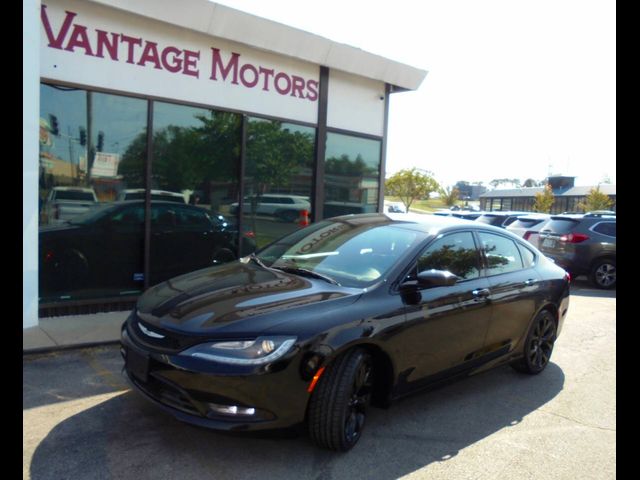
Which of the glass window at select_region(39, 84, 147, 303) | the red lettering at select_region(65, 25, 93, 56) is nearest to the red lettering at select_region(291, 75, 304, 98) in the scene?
the glass window at select_region(39, 84, 147, 303)

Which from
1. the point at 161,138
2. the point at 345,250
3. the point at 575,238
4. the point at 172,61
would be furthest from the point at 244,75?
the point at 575,238

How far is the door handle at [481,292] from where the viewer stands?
432 cm

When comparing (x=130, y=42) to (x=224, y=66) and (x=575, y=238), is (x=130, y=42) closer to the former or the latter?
(x=224, y=66)

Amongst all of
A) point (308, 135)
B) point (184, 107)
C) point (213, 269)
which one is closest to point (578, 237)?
point (308, 135)

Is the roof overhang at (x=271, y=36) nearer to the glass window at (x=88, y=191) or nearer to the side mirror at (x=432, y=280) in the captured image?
the glass window at (x=88, y=191)

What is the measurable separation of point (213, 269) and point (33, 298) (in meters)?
2.61

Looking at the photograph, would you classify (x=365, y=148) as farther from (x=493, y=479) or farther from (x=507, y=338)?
(x=493, y=479)

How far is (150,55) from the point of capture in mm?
6828

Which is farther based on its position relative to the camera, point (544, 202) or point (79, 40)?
point (544, 202)

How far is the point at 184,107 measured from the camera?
7.26 metres

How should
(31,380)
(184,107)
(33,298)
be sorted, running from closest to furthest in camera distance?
1. (31,380)
2. (33,298)
3. (184,107)

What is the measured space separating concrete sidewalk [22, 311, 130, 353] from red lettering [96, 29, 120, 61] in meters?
3.25

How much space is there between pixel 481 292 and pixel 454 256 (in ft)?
1.24

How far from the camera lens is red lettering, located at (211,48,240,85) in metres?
7.46
